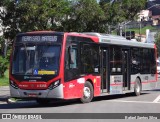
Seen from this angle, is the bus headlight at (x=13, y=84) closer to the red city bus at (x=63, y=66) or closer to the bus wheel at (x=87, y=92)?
the red city bus at (x=63, y=66)

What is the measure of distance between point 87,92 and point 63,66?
2195 millimetres

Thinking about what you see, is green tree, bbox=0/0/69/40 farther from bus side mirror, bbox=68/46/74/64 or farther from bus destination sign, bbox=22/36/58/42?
bus side mirror, bbox=68/46/74/64

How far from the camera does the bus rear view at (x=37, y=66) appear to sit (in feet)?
56.0

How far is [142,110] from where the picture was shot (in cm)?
1589

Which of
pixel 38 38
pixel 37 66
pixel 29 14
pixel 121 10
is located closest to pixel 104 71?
pixel 38 38

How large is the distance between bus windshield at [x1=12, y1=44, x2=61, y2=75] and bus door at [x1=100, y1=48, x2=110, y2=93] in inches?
135

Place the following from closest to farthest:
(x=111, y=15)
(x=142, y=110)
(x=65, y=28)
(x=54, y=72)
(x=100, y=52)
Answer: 1. (x=142, y=110)
2. (x=54, y=72)
3. (x=100, y=52)
4. (x=65, y=28)
5. (x=111, y=15)

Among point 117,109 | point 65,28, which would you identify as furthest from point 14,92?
point 65,28

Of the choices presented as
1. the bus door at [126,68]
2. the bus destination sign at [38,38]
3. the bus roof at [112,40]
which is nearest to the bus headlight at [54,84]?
the bus destination sign at [38,38]

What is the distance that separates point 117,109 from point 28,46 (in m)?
4.31

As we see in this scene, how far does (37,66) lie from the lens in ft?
57.1

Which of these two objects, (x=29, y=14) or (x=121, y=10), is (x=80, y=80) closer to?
(x=29, y=14)

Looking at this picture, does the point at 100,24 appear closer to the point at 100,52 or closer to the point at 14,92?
the point at 100,52

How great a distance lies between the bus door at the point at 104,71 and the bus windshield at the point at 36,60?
3.43m
